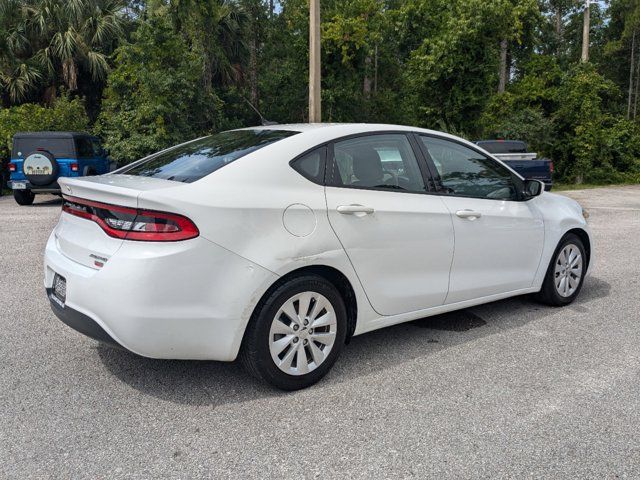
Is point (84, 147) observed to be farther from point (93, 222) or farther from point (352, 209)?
point (352, 209)

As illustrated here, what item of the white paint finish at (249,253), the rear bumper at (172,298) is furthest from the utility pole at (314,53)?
the rear bumper at (172,298)

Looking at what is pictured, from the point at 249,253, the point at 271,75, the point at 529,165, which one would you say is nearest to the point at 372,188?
the point at 249,253

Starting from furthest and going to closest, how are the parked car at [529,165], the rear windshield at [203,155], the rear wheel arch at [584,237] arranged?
the parked car at [529,165] < the rear wheel arch at [584,237] < the rear windshield at [203,155]

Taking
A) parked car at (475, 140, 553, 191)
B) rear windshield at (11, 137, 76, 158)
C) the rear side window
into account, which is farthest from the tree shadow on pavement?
the rear side window

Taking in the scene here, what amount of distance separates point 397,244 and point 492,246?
3.39ft

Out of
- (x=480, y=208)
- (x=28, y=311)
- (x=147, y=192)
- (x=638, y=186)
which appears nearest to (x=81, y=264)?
(x=147, y=192)

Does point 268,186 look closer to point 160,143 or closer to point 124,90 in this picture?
point 160,143

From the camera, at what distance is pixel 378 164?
4.01 meters

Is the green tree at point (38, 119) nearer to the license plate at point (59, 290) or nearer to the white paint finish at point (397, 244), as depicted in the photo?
the license plate at point (59, 290)

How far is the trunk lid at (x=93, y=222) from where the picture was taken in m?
3.19

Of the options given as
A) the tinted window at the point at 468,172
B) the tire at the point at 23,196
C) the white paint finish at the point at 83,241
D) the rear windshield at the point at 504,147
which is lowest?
the tire at the point at 23,196

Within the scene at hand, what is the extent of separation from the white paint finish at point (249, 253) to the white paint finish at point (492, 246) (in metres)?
0.02

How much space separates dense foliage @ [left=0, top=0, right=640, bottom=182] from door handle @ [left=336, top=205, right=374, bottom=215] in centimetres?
1480

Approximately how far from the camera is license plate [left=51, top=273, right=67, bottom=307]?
11.3 feet
